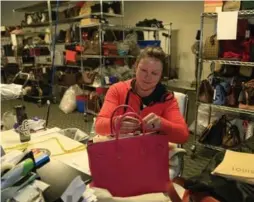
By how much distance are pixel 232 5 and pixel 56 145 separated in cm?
220

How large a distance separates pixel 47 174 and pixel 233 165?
899mm

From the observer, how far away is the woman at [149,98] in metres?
1.57

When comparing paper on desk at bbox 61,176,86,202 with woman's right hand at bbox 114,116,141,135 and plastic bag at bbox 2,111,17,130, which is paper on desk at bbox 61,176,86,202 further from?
plastic bag at bbox 2,111,17,130

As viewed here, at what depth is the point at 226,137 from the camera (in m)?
2.83

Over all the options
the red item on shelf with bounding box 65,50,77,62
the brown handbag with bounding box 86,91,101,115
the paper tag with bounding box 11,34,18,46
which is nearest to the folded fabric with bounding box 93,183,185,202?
the brown handbag with bounding box 86,91,101,115

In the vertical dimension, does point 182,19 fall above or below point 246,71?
above

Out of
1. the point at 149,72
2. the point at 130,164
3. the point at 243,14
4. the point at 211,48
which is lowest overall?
the point at 130,164

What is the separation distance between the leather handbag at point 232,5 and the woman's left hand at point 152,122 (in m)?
1.87

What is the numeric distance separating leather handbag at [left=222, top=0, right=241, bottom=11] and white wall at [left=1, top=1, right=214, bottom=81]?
4.47 metres

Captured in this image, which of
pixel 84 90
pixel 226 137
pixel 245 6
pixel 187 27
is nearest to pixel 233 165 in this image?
pixel 226 137

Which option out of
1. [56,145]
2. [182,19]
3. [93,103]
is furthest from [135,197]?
[182,19]

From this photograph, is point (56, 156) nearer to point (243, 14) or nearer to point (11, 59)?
point (243, 14)

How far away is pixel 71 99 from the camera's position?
496cm

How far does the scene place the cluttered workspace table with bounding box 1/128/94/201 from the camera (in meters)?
1.06
